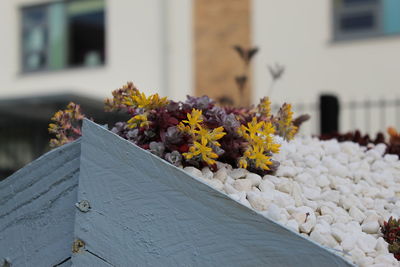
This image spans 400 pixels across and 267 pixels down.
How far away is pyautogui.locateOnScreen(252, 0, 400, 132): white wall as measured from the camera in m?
7.89

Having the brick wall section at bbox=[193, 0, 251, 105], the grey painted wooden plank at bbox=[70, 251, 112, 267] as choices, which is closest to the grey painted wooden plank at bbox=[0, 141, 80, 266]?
the grey painted wooden plank at bbox=[70, 251, 112, 267]

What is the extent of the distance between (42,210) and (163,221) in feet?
1.61

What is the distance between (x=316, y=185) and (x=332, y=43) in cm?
637

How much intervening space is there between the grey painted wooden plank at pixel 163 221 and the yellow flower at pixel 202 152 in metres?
0.20

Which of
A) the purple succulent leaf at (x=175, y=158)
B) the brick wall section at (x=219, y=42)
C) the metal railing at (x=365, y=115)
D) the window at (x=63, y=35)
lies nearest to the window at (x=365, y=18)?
the metal railing at (x=365, y=115)

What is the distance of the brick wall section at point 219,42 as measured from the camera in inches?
352

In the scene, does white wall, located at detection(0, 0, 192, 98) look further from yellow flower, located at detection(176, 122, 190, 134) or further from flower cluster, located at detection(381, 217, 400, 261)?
flower cluster, located at detection(381, 217, 400, 261)

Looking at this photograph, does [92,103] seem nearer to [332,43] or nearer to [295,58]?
[295,58]

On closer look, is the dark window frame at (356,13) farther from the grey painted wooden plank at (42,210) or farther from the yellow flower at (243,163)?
the grey painted wooden plank at (42,210)

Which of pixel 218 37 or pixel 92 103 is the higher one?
pixel 218 37

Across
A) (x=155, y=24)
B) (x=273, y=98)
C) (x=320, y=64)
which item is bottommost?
(x=273, y=98)

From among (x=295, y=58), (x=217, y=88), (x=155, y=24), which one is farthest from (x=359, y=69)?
(x=155, y=24)

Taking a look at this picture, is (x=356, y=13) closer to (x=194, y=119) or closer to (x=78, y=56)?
(x=78, y=56)

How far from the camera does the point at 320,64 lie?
27.1ft
